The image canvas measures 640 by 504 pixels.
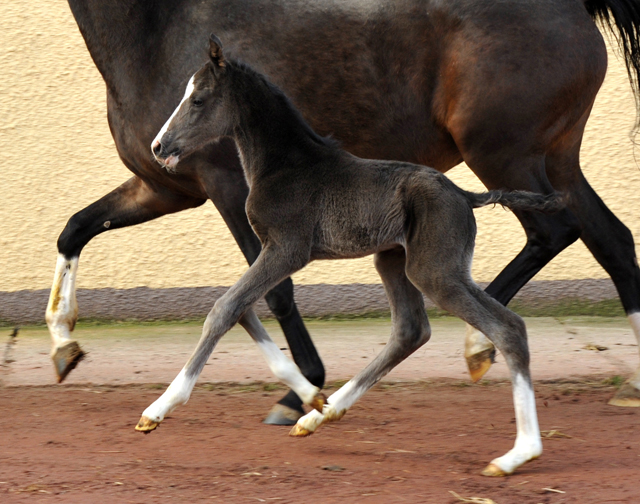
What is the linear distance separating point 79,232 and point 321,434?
1804mm

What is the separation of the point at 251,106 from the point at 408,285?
3.26ft

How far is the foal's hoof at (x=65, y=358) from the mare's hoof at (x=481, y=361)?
1.95m

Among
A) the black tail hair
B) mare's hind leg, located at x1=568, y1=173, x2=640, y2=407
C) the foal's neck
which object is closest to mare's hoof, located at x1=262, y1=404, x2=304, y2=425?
the foal's neck

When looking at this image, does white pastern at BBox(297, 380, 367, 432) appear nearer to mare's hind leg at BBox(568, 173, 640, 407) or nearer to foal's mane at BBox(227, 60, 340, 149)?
foal's mane at BBox(227, 60, 340, 149)

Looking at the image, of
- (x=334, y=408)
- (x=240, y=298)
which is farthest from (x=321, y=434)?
(x=240, y=298)

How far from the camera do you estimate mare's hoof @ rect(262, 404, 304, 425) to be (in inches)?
162

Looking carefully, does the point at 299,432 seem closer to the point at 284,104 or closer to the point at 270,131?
the point at 270,131

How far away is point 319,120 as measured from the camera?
4.43 metres

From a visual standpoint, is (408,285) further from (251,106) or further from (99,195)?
(99,195)

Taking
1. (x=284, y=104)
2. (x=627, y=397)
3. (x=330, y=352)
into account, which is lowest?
(x=330, y=352)

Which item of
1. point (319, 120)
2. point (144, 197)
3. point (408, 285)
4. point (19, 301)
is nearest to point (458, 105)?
point (319, 120)

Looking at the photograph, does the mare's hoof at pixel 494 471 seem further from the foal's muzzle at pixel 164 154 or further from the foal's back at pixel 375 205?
the foal's muzzle at pixel 164 154

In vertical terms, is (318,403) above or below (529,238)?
below

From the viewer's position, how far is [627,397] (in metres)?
4.36
